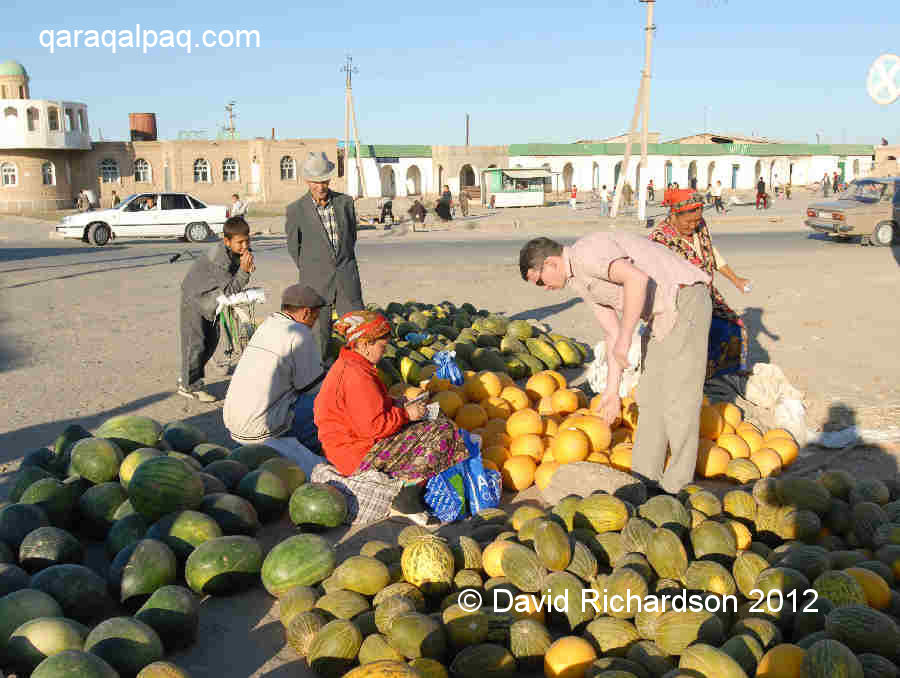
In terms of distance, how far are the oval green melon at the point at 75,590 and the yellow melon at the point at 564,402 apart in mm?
3154

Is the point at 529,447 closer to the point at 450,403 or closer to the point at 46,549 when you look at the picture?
the point at 450,403

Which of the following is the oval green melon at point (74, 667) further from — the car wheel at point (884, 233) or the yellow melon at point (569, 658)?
the car wheel at point (884, 233)

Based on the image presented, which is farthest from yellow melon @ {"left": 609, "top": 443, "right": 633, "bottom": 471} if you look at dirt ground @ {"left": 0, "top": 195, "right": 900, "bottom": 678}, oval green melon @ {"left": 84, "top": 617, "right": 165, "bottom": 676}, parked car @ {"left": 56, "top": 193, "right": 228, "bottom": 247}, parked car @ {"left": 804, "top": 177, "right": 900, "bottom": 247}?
parked car @ {"left": 56, "top": 193, "right": 228, "bottom": 247}

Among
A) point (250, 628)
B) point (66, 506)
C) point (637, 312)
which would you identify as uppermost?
point (637, 312)

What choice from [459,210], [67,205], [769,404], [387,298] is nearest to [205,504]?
[769,404]

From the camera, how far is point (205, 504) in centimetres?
391

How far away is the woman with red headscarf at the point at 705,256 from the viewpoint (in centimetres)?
561

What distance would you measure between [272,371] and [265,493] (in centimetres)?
96

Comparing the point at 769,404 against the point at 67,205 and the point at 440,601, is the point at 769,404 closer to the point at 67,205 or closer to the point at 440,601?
the point at 440,601

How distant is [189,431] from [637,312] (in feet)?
9.44

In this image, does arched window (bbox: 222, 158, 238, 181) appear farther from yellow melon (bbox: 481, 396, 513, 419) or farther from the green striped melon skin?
the green striped melon skin

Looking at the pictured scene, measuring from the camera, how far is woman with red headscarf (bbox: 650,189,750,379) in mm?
5609

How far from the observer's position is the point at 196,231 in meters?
24.8

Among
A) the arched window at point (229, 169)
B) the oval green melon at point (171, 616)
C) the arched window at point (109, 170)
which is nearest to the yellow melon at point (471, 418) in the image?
the oval green melon at point (171, 616)
